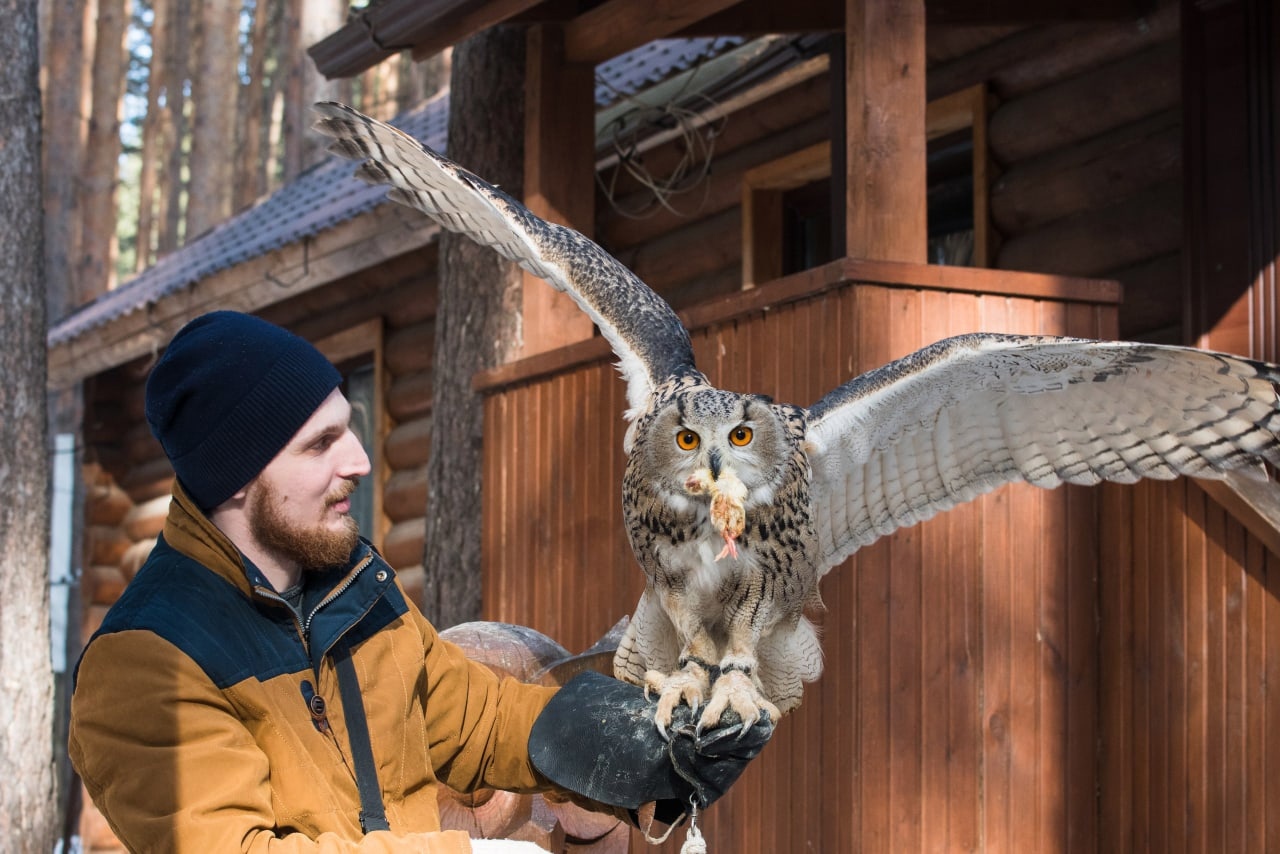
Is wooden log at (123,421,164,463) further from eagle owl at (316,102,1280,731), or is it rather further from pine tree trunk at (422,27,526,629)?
eagle owl at (316,102,1280,731)

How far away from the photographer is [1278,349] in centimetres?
459

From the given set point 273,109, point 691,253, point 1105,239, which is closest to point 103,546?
point 691,253

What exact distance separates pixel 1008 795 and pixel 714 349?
151cm

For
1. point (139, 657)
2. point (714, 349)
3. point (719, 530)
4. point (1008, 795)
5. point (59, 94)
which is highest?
point (59, 94)

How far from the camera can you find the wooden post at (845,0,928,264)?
4.05 meters

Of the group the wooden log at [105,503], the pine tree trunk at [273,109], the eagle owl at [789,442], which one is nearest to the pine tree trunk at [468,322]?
the eagle owl at [789,442]

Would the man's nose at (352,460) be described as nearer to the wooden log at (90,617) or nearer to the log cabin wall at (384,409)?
the log cabin wall at (384,409)

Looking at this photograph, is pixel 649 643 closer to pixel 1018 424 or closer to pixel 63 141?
pixel 1018 424

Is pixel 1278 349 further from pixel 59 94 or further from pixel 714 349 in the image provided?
pixel 59 94

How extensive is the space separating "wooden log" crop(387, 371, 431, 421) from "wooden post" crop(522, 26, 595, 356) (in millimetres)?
2711

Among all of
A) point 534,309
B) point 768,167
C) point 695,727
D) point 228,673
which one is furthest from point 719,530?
point 768,167

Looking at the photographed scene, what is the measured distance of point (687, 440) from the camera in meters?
2.77

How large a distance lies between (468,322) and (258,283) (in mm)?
2742

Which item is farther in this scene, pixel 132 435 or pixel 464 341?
pixel 132 435
